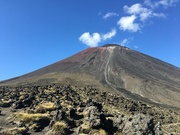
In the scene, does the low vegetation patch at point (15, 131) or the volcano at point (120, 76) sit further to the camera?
the volcano at point (120, 76)

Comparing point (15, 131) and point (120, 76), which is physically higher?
point (120, 76)

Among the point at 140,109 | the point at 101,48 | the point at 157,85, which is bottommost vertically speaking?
the point at 140,109

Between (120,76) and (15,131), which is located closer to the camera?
(15,131)

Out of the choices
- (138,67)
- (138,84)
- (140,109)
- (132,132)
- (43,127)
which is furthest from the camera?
(138,67)

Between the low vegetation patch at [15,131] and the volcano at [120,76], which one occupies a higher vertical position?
the volcano at [120,76]

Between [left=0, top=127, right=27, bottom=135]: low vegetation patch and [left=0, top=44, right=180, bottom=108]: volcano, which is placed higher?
[left=0, top=44, right=180, bottom=108]: volcano

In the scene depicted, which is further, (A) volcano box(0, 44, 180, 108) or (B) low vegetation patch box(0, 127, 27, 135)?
(A) volcano box(0, 44, 180, 108)

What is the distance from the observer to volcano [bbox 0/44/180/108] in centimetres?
10444

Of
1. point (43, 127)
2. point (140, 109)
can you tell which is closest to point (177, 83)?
point (140, 109)

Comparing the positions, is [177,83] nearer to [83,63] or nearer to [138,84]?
[138,84]

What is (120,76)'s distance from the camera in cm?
12488

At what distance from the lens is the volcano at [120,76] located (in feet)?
343

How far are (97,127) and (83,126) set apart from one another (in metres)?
1.58

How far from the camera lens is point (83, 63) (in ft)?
485
